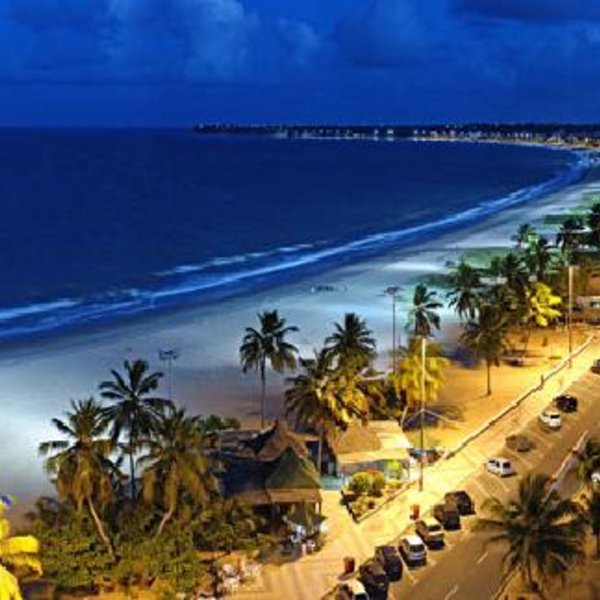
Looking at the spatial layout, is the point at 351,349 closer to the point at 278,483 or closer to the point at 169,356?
the point at 278,483

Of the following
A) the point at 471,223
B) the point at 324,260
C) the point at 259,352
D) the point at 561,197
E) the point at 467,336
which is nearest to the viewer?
the point at 259,352

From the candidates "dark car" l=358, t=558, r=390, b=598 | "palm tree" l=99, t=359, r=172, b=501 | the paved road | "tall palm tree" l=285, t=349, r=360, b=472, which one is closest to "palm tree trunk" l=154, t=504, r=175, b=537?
"palm tree" l=99, t=359, r=172, b=501

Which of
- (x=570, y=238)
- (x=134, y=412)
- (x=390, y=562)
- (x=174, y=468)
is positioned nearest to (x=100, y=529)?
(x=174, y=468)

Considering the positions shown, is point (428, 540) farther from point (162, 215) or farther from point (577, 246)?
point (162, 215)

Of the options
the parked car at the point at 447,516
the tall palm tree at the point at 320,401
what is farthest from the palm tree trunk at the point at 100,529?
the parked car at the point at 447,516

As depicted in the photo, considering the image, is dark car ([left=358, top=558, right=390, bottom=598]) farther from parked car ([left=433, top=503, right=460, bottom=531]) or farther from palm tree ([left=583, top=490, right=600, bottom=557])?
palm tree ([left=583, top=490, right=600, bottom=557])

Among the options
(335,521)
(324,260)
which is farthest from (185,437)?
(324,260)
